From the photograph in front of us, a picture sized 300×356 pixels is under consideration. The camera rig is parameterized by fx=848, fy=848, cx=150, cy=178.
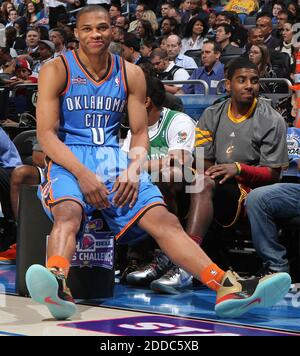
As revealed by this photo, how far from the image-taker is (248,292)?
15.4 feet

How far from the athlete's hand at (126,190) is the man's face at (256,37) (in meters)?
6.67

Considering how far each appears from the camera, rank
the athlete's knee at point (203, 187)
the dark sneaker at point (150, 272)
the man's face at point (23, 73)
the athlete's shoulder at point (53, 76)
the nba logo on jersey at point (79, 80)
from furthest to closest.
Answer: the man's face at point (23, 73)
the dark sneaker at point (150, 272)
the athlete's knee at point (203, 187)
the nba logo on jersey at point (79, 80)
the athlete's shoulder at point (53, 76)

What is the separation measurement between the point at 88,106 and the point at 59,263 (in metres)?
1.07

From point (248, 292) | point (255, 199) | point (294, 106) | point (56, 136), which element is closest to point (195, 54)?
point (294, 106)

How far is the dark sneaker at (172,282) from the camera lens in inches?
231

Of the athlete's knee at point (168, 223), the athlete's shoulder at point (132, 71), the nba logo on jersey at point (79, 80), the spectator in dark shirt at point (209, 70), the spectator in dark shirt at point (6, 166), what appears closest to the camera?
the athlete's knee at point (168, 223)

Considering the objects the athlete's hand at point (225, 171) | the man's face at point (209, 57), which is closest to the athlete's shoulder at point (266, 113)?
the athlete's hand at point (225, 171)

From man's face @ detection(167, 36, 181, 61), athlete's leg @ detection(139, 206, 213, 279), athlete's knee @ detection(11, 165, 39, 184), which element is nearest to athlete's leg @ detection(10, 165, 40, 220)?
athlete's knee @ detection(11, 165, 39, 184)

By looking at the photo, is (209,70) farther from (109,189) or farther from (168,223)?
(168,223)

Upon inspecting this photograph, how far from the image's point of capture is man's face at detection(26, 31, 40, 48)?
50.7ft

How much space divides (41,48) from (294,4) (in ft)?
13.0

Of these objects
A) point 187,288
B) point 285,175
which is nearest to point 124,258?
point 187,288

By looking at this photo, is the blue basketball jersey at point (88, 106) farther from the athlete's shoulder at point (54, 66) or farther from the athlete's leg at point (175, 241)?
the athlete's leg at point (175, 241)
